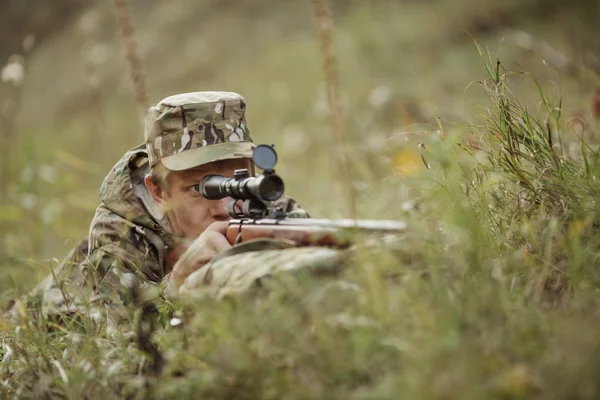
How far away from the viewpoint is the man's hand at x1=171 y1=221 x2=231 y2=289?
2855 millimetres

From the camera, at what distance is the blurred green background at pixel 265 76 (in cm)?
568

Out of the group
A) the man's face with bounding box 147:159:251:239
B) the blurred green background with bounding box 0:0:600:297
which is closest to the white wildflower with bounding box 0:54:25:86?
the blurred green background with bounding box 0:0:600:297

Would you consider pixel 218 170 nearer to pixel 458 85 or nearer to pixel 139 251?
pixel 139 251

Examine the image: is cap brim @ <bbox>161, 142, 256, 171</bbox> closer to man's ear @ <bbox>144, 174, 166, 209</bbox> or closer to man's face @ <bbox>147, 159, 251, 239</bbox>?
man's face @ <bbox>147, 159, 251, 239</bbox>

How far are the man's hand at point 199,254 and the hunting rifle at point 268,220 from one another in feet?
0.20

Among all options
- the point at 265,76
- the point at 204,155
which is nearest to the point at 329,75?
the point at 204,155

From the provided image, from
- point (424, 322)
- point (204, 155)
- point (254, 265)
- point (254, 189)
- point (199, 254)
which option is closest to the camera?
point (424, 322)

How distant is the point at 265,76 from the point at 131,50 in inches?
279

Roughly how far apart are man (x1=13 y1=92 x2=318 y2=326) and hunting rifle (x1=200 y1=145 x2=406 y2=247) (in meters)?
0.41

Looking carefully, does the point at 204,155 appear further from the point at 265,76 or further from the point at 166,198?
the point at 265,76

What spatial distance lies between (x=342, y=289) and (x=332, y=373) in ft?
0.92

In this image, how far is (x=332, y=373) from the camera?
2055 mm

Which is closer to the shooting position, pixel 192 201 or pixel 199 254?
pixel 199 254

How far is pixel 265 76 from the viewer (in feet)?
37.6
